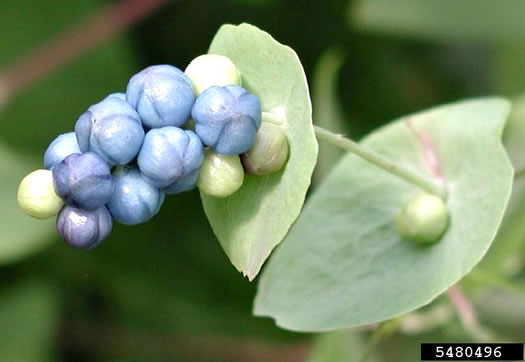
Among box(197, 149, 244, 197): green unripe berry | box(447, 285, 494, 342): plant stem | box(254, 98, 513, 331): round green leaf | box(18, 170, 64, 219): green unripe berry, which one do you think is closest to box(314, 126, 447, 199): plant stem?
box(254, 98, 513, 331): round green leaf

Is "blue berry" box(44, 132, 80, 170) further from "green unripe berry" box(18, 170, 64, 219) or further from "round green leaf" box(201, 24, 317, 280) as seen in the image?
"round green leaf" box(201, 24, 317, 280)

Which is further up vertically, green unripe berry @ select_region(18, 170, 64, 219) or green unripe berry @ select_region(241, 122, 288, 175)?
green unripe berry @ select_region(18, 170, 64, 219)

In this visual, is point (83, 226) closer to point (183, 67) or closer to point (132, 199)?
point (132, 199)

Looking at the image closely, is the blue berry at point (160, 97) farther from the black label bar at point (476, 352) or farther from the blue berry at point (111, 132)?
the black label bar at point (476, 352)

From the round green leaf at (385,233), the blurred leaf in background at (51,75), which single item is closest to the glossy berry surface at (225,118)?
the round green leaf at (385,233)

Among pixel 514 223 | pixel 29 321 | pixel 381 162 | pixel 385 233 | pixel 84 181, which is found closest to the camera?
pixel 84 181

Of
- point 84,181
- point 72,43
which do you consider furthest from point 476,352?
point 72,43
